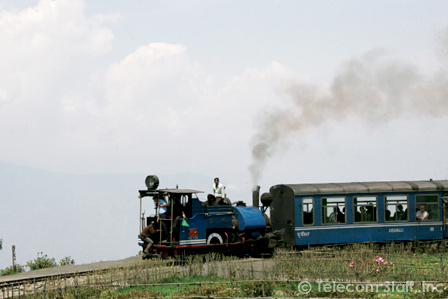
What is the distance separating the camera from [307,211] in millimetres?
22812

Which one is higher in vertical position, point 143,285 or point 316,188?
point 316,188

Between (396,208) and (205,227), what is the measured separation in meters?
8.58

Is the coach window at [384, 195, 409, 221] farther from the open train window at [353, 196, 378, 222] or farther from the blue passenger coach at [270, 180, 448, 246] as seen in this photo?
the open train window at [353, 196, 378, 222]

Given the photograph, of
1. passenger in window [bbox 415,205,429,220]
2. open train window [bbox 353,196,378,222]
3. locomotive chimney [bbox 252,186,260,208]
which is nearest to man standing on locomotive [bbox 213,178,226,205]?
locomotive chimney [bbox 252,186,260,208]

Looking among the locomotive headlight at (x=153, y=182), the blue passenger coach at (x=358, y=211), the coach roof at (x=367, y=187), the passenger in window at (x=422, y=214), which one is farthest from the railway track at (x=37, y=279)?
the passenger in window at (x=422, y=214)

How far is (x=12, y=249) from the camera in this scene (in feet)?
85.9

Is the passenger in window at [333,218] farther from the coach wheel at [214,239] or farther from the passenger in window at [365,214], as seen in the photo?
the coach wheel at [214,239]

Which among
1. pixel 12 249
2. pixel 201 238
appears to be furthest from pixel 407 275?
pixel 12 249

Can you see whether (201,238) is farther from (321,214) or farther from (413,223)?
(413,223)

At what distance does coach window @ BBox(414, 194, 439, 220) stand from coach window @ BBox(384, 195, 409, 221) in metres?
0.68

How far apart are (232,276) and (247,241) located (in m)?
5.98

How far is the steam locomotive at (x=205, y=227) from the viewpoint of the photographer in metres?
20.2

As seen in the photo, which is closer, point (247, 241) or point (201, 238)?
point (201, 238)

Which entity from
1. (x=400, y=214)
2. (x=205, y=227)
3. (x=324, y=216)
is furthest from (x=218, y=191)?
(x=400, y=214)
